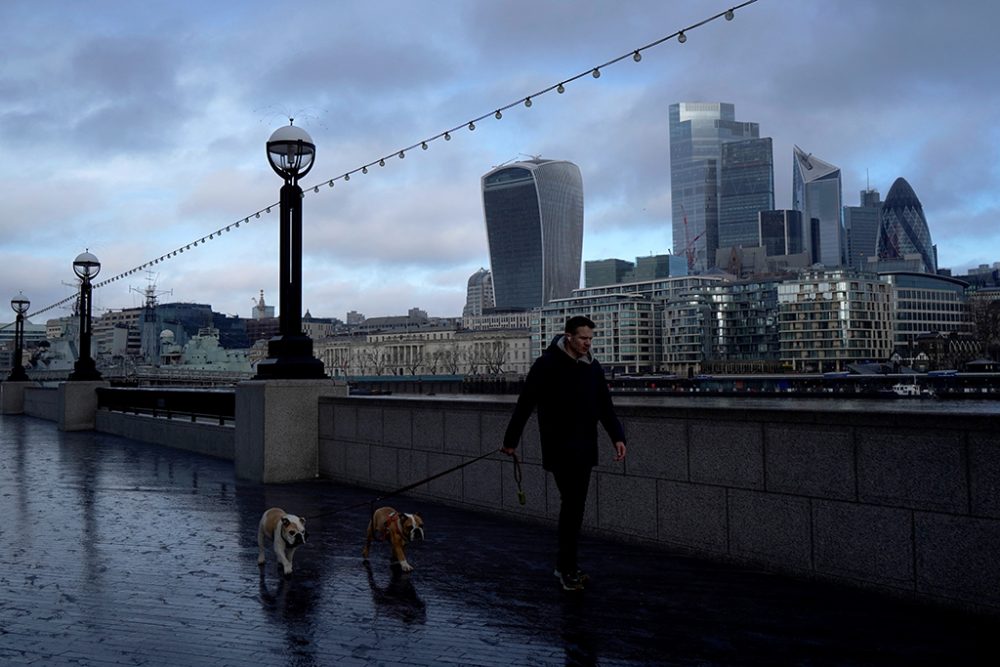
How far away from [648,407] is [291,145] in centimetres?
784

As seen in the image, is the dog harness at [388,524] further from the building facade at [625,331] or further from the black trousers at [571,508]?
the building facade at [625,331]

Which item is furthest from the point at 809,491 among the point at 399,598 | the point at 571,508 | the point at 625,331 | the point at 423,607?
the point at 625,331

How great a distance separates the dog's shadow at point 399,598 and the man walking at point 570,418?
1106mm

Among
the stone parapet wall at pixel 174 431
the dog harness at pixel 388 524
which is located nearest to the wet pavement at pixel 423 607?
the dog harness at pixel 388 524

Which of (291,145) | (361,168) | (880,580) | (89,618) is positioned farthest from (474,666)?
(361,168)

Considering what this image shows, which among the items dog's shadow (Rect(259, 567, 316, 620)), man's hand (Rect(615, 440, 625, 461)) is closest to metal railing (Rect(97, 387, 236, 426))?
dog's shadow (Rect(259, 567, 316, 620))

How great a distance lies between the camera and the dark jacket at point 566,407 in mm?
5828

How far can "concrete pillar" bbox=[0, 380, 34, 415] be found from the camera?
118 feet

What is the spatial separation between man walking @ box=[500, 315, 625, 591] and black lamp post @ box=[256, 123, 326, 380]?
7.54 meters

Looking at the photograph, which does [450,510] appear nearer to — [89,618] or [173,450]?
[89,618]

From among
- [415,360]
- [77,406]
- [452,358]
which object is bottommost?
[77,406]

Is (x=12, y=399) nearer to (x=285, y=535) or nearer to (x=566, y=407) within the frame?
(x=285, y=535)

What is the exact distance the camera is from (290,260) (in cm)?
1298

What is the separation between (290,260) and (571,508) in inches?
332
